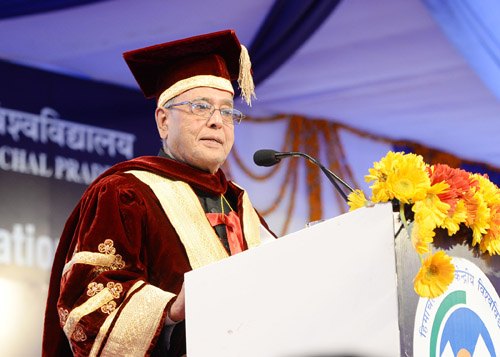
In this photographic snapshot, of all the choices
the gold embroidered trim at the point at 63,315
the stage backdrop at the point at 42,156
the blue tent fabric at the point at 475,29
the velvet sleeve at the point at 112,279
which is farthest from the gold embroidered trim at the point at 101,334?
the blue tent fabric at the point at 475,29

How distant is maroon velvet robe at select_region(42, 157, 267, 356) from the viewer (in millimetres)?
1943

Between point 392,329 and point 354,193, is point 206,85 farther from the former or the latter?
point 392,329

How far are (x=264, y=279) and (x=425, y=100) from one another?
18.9 feet

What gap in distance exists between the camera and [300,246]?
1438 mm

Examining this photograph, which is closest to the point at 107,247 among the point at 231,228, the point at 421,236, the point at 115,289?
the point at 115,289

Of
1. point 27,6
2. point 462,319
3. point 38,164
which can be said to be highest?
point 27,6

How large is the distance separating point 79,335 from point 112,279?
171mm

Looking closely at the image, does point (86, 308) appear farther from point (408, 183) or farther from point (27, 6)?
point (27, 6)

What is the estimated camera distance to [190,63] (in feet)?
8.27

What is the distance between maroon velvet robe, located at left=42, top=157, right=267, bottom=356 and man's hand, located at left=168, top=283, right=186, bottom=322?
0.02 m

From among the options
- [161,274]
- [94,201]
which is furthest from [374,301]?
[94,201]

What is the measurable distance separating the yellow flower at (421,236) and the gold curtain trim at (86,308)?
90 cm

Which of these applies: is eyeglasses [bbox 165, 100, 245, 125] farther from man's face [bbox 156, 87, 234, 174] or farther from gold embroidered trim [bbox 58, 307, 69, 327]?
gold embroidered trim [bbox 58, 307, 69, 327]

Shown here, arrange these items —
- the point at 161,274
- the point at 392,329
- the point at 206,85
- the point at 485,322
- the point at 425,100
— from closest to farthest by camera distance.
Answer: the point at 392,329 < the point at 485,322 < the point at 161,274 < the point at 206,85 < the point at 425,100
